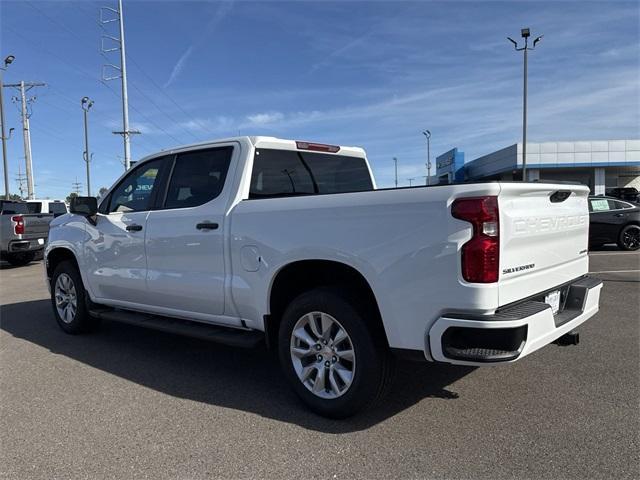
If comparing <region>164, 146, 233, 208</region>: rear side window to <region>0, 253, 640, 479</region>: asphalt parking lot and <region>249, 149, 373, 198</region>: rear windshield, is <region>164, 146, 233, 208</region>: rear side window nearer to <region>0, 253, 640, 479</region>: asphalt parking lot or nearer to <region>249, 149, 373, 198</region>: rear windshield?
<region>249, 149, 373, 198</region>: rear windshield

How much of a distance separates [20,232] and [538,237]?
14.3 meters

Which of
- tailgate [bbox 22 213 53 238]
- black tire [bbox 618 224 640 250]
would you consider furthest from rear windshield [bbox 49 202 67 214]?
black tire [bbox 618 224 640 250]

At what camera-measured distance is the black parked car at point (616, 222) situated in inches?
548

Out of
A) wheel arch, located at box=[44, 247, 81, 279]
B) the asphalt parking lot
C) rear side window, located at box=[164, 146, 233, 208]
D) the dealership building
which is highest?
the dealership building

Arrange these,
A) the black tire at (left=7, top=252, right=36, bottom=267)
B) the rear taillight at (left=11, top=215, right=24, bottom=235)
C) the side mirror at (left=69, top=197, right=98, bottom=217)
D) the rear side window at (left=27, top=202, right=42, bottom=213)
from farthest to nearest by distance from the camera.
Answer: the rear side window at (left=27, top=202, right=42, bottom=213), the black tire at (left=7, top=252, right=36, bottom=267), the rear taillight at (left=11, top=215, right=24, bottom=235), the side mirror at (left=69, top=197, right=98, bottom=217)

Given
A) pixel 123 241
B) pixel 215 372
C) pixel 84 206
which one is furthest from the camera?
pixel 84 206

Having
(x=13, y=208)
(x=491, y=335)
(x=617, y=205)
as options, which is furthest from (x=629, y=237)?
(x=13, y=208)

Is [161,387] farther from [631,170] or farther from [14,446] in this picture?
[631,170]

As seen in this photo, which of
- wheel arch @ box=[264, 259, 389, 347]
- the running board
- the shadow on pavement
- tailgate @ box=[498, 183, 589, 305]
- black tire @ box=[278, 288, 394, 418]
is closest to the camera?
tailgate @ box=[498, 183, 589, 305]

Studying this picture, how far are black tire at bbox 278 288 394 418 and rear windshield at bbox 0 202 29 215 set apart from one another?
45.9ft

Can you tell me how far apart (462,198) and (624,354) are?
308cm

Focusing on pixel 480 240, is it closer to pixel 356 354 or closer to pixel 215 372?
pixel 356 354

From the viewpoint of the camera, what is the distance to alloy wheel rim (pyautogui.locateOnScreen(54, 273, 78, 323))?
6.36m

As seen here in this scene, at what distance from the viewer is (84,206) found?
5754mm
